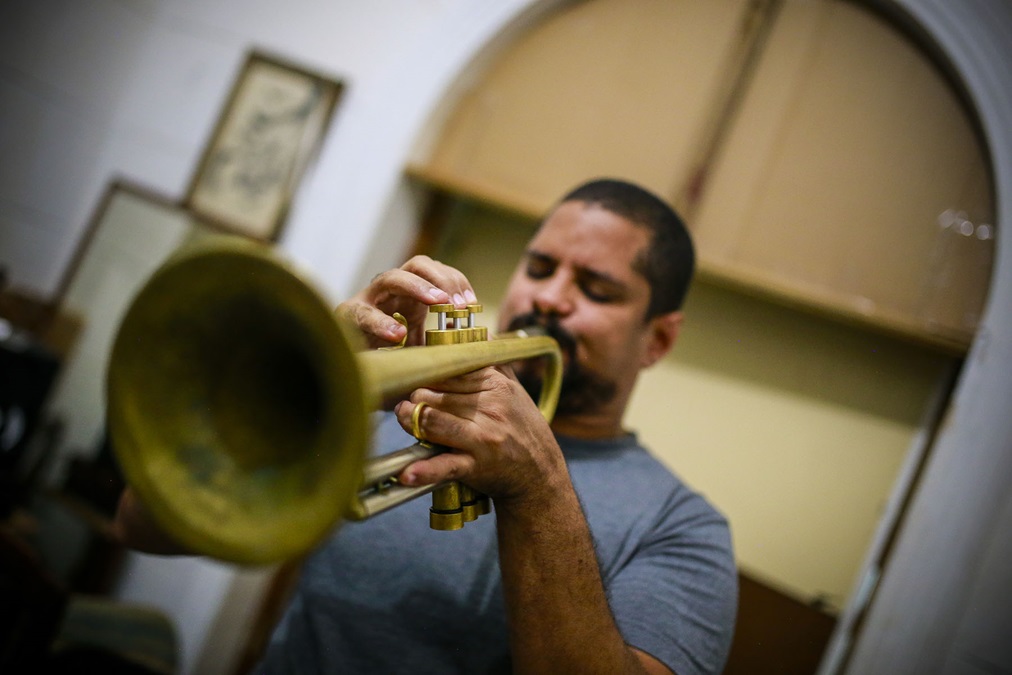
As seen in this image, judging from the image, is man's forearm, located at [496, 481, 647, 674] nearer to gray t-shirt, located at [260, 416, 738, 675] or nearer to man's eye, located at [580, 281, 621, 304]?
gray t-shirt, located at [260, 416, 738, 675]

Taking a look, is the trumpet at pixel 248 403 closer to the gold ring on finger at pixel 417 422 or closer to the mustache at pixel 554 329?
the gold ring on finger at pixel 417 422

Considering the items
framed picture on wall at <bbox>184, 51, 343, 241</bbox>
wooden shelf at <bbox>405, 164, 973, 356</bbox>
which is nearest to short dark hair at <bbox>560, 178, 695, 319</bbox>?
wooden shelf at <bbox>405, 164, 973, 356</bbox>

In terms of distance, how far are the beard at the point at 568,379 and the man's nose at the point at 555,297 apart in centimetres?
1

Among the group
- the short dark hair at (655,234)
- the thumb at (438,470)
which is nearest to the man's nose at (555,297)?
the short dark hair at (655,234)

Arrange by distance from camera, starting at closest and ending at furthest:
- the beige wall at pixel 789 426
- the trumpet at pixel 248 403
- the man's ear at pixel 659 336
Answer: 1. the trumpet at pixel 248 403
2. the man's ear at pixel 659 336
3. the beige wall at pixel 789 426

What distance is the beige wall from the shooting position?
1061 mm

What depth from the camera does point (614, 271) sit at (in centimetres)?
78

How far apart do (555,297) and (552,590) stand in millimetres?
380

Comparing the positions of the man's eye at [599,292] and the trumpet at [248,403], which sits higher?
the man's eye at [599,292]

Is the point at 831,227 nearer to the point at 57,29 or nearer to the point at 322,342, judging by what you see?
the point at 322,342

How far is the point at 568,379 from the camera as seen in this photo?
83 centimetres

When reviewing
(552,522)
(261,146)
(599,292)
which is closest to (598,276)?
(599,292)

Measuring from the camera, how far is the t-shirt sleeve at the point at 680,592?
27.0 inches

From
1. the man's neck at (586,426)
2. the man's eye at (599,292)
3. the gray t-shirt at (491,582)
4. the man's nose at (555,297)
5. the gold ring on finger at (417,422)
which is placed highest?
the man's eye at (599,292)
